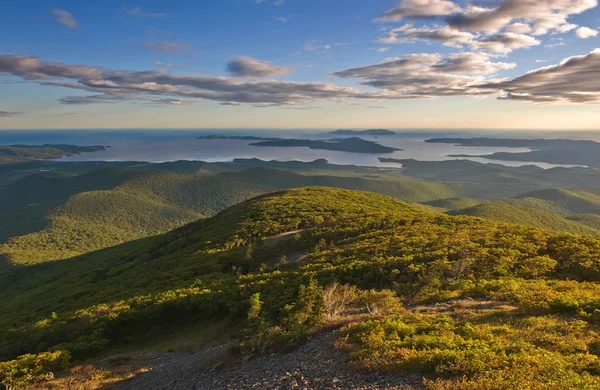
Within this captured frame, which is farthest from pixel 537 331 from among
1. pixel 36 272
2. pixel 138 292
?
pixel 36 272

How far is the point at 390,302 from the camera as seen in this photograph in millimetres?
16078

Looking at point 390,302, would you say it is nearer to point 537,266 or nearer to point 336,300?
point 336,300

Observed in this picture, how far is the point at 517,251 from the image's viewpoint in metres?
24.5

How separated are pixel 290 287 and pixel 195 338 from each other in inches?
251

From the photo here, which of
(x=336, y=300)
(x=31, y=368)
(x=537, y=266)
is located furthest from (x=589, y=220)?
(x=31, y=368)

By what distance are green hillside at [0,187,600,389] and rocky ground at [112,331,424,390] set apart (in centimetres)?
55

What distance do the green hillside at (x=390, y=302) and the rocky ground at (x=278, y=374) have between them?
1.80ft

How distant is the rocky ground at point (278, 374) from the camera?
9.60 metres

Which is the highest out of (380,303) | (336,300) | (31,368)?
(380,303)

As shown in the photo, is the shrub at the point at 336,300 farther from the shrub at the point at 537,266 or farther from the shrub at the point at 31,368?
the shrub at the point at 31,368

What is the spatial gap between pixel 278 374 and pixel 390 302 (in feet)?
23.7

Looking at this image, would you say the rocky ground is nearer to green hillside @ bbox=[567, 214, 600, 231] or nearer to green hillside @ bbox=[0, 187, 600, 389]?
green hillside @ bbox=[0, 187, 600, 389]

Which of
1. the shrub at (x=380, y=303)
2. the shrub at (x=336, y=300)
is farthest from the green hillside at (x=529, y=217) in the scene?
the shrub at (x=380, y=303)

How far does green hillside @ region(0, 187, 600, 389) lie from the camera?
9.99m
